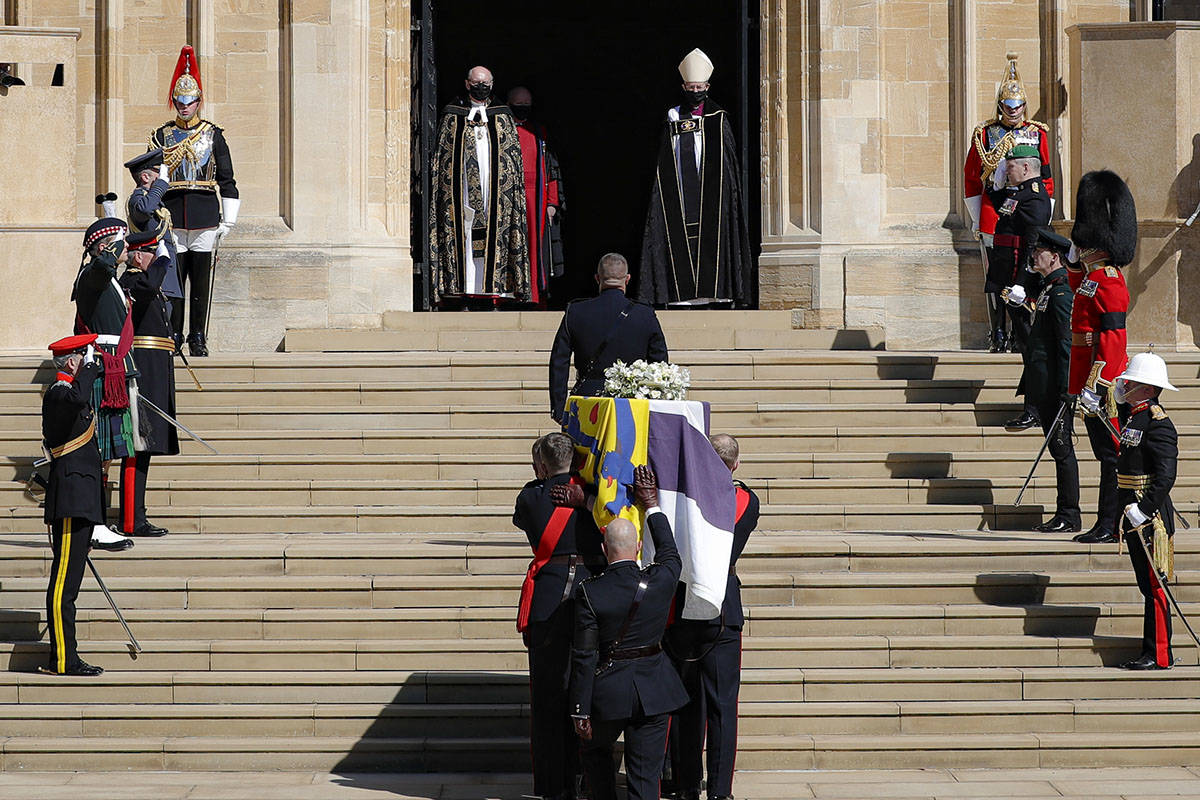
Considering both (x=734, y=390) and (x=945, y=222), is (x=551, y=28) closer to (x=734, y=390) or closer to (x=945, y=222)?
(x=945, y=222)

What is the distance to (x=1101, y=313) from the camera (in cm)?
1043

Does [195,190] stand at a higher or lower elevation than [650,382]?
higher

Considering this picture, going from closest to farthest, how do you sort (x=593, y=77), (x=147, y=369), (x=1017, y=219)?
(x=147, y=369) → (x=1017, y=219) → (x=593, y=77)

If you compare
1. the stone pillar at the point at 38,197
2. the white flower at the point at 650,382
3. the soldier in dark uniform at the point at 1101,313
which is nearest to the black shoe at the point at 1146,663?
the soldier in dark uniform at the point at 1101,313

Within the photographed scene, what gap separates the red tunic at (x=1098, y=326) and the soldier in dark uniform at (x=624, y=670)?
14.6 feet

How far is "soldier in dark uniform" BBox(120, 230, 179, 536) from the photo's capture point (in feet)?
34.7

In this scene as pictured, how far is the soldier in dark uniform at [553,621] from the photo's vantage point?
7.49 meters

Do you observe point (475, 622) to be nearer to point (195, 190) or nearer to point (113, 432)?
point (113, 432)

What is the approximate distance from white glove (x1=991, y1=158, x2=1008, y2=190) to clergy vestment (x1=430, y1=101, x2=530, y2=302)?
4.42 meters

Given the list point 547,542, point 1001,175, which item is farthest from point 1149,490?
point 1001,175

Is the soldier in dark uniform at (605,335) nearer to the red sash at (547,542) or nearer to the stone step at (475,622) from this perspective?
the stone step at (475,622)

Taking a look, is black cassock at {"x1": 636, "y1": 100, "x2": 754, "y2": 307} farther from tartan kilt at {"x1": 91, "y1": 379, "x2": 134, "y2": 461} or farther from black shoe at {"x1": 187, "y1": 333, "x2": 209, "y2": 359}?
tartan kilt at {"x1": 91, "y1": 379, "x2": 134, "y2": 461}

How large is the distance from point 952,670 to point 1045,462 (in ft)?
10.3

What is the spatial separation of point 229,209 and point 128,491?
3658 millimetres
